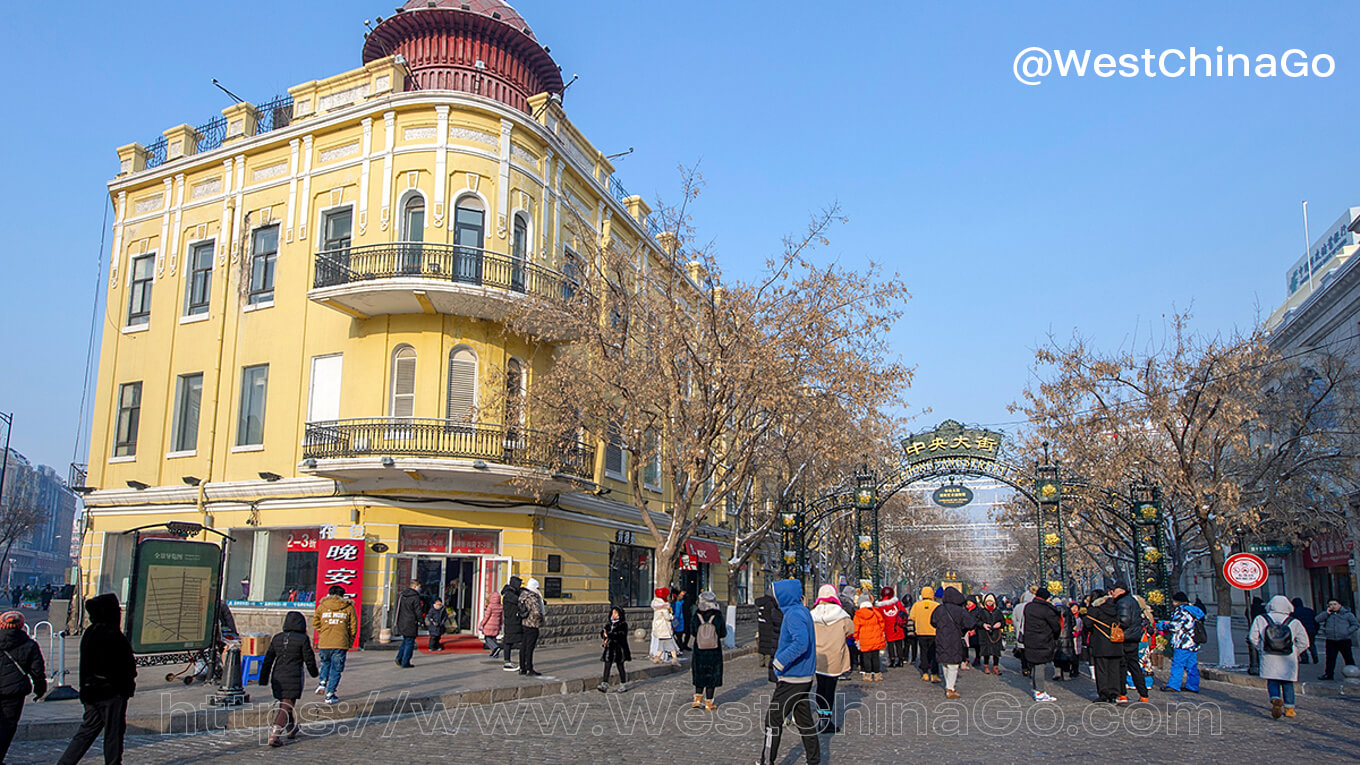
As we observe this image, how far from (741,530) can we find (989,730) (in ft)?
66.0

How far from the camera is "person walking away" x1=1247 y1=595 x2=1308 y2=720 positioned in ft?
42.2

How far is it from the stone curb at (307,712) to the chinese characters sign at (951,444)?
15.6 meters

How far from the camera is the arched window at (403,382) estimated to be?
2255 cm

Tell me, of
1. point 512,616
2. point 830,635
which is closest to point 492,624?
point 512,616

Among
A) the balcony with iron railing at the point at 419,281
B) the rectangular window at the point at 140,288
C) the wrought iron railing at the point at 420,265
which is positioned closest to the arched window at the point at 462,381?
the balcony with iron railing at the point at 419,281

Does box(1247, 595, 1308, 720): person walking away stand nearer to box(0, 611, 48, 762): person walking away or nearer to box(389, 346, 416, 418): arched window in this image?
box(0, 611, 48, 762): person walking away

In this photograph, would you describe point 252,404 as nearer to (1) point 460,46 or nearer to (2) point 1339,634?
(1) point 460,46

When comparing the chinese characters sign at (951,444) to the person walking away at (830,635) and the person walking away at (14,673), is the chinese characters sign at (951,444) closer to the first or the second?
the person walking away at (830,635)

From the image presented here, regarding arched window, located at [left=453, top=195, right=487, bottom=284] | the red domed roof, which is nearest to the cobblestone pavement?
arched window, located at [left=453, top=195, right=487, bottom=284]

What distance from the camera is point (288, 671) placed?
409 inches

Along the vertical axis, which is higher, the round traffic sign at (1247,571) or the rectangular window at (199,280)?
the rectangular window at (199,280)

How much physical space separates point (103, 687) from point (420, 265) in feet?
49.3

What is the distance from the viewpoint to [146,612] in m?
13.4

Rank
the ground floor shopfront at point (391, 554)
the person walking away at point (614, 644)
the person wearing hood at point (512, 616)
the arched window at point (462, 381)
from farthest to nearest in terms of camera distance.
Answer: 1. the arched window at point (462, 381)
2. the ground floor shopfront at point (391, 554)
3. the person wearing hood at point (512, 616)
4. the person walking away at point (614, 644)
